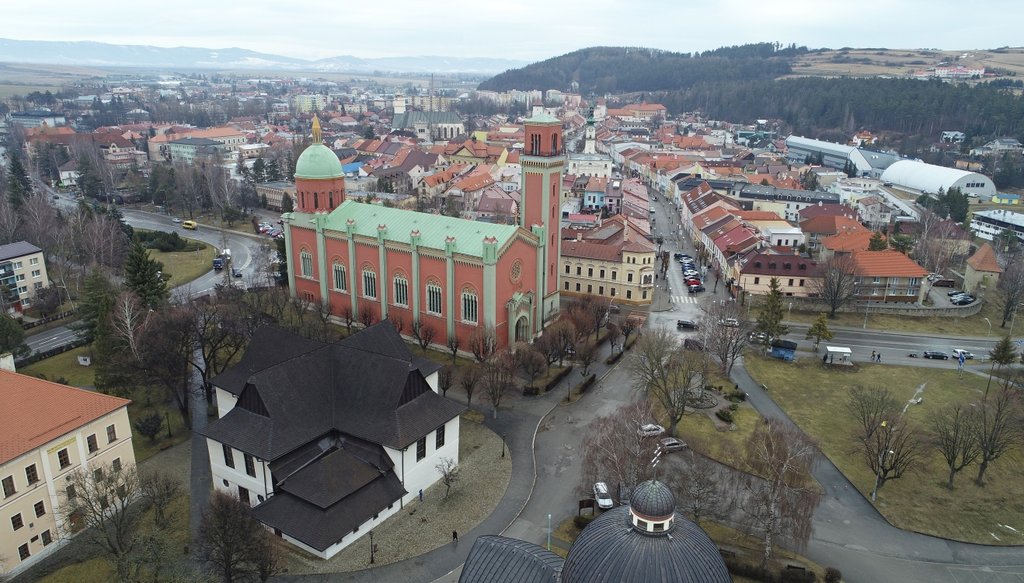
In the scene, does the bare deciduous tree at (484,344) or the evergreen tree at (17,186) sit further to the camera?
the evergreen tree at (17,186)

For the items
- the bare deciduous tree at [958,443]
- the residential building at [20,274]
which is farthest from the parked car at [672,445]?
the residential building at [20,274]

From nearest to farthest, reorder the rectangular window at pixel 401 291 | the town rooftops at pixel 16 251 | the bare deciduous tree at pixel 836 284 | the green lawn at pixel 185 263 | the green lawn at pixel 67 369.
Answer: the green lawn at pixel 67 369
the rectangular window at pixel 401 291
the town rooftops at pixel 16 251
the bare deciduous tree at pixel 836 284
the green lawn at pixel 185 263

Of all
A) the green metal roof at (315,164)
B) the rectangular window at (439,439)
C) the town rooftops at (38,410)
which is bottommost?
the rectangular window at (439,439)

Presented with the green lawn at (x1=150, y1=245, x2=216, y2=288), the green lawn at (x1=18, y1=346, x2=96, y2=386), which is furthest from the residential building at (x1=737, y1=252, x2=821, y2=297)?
the green lawn at (x1=150, y1=245, x2=216, y2=288)

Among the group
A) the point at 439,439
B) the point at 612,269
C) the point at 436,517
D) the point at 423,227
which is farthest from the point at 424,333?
the point at 612,269

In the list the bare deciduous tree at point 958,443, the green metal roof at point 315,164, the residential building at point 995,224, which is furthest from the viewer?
the residential building at point 995,224

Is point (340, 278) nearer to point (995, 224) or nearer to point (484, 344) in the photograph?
point (484, 344)

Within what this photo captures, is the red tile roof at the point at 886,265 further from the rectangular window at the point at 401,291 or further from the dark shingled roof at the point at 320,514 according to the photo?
the dark shingled roof at the point at 320,514

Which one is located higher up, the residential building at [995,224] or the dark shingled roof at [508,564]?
the dark shingled roof at [508,564]
